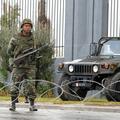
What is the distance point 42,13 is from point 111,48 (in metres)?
7.90

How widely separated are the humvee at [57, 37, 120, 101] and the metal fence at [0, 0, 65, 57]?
5.96 meters

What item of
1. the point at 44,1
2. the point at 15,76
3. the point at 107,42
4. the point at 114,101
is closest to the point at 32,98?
the point at 15,76

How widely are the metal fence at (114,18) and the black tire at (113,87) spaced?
7.20m

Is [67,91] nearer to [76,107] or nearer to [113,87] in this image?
[113,87]

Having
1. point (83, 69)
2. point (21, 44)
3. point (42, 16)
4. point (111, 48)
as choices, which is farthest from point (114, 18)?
point (21, 44)

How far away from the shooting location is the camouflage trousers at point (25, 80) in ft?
41.7

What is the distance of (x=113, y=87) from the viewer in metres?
17.2

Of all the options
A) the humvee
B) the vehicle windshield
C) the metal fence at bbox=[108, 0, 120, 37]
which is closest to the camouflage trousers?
the humvee

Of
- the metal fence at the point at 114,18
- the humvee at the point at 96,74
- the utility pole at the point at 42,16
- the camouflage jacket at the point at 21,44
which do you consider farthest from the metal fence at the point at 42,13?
the camouflage jacket at the point at 21,44

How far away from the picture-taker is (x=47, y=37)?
23.7 meters

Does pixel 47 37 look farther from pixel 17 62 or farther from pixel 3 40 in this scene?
pixel 17 62

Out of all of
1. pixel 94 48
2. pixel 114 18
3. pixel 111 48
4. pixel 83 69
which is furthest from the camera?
pixel 114 18

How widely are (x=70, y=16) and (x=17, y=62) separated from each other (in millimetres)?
12084

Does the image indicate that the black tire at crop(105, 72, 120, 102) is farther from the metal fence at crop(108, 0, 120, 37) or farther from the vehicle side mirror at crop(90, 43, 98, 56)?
the metal fence at crop(108, 0, 120, 37)
